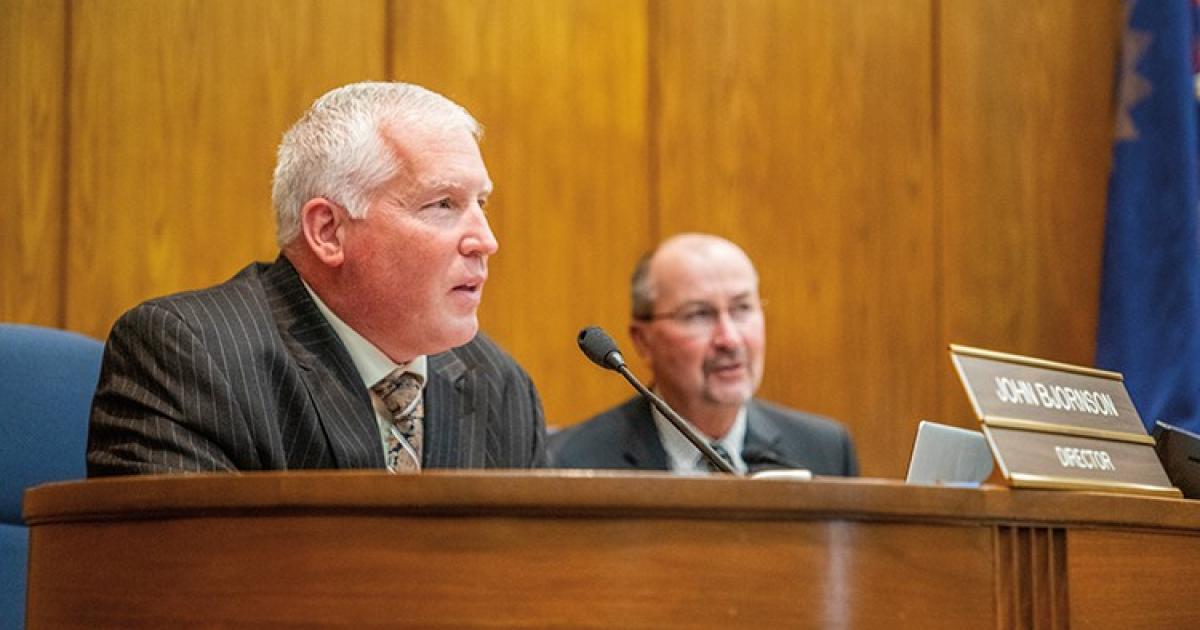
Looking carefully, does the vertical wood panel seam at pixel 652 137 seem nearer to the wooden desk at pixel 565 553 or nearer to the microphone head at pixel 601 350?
the microphone head at pixel 601 350

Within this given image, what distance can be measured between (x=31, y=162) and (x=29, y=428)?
103cm

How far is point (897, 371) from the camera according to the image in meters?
4.29

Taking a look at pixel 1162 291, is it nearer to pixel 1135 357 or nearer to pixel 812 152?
pixel 1135 357

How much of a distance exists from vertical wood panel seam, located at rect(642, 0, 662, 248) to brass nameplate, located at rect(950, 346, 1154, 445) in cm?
221

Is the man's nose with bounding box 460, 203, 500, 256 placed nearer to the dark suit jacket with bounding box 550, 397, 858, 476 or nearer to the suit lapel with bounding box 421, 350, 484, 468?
the suit lapel with bounding box 421, 350, 484, 468

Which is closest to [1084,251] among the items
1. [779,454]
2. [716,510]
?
[779,454]

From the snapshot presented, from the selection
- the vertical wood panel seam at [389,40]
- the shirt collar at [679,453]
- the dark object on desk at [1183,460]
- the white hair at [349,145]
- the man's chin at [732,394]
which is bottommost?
the shirt collar at [679,453]

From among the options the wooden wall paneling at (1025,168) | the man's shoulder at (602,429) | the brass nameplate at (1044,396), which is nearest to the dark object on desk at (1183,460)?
the brass nameplate at (1044,396)

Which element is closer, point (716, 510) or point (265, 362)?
point (716, 510)

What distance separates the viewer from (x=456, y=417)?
269cm

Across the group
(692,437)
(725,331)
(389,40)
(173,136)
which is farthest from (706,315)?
(692,437)

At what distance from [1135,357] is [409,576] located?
2.97 metres

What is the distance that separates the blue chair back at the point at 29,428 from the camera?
2.62m

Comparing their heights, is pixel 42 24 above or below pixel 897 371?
above
